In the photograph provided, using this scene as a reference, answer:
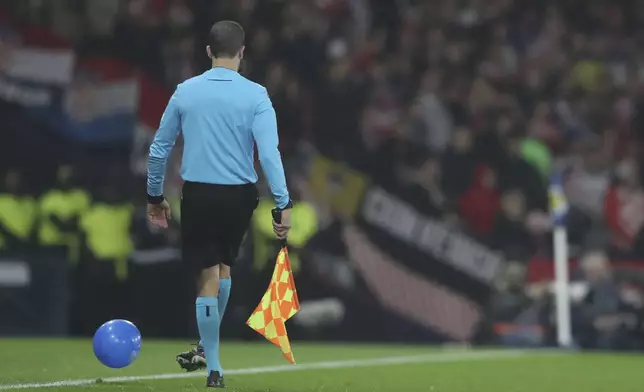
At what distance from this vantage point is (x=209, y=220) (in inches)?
232

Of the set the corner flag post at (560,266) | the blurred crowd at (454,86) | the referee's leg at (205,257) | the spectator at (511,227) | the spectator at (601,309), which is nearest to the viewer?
the referee's leg at (205,257)

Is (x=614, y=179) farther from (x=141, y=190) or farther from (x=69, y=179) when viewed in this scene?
(x=69, y=179)

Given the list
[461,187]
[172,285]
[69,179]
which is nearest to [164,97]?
[69,179]

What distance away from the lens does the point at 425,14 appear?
15.0 metres

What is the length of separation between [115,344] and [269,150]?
1411 millimetres

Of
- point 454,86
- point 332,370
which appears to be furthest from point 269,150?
point 454,86

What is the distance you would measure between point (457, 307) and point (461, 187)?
1323mm

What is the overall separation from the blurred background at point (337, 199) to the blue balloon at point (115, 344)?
5875mm

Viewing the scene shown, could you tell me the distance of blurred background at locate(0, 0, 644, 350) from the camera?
12258mm

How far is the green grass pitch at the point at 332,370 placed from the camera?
6.57 metres

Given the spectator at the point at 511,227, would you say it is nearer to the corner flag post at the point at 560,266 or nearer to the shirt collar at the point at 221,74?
the corner flag post at the point at 560,266

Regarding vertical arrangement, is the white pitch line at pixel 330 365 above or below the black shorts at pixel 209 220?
below

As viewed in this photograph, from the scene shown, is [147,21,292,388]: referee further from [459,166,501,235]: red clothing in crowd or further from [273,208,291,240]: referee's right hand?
[459,166,501,235]: red clothing in crowd

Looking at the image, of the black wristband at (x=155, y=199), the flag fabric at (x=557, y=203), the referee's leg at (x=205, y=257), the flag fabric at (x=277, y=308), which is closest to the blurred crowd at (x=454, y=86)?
the flag fabric at (x=557, y=203)
